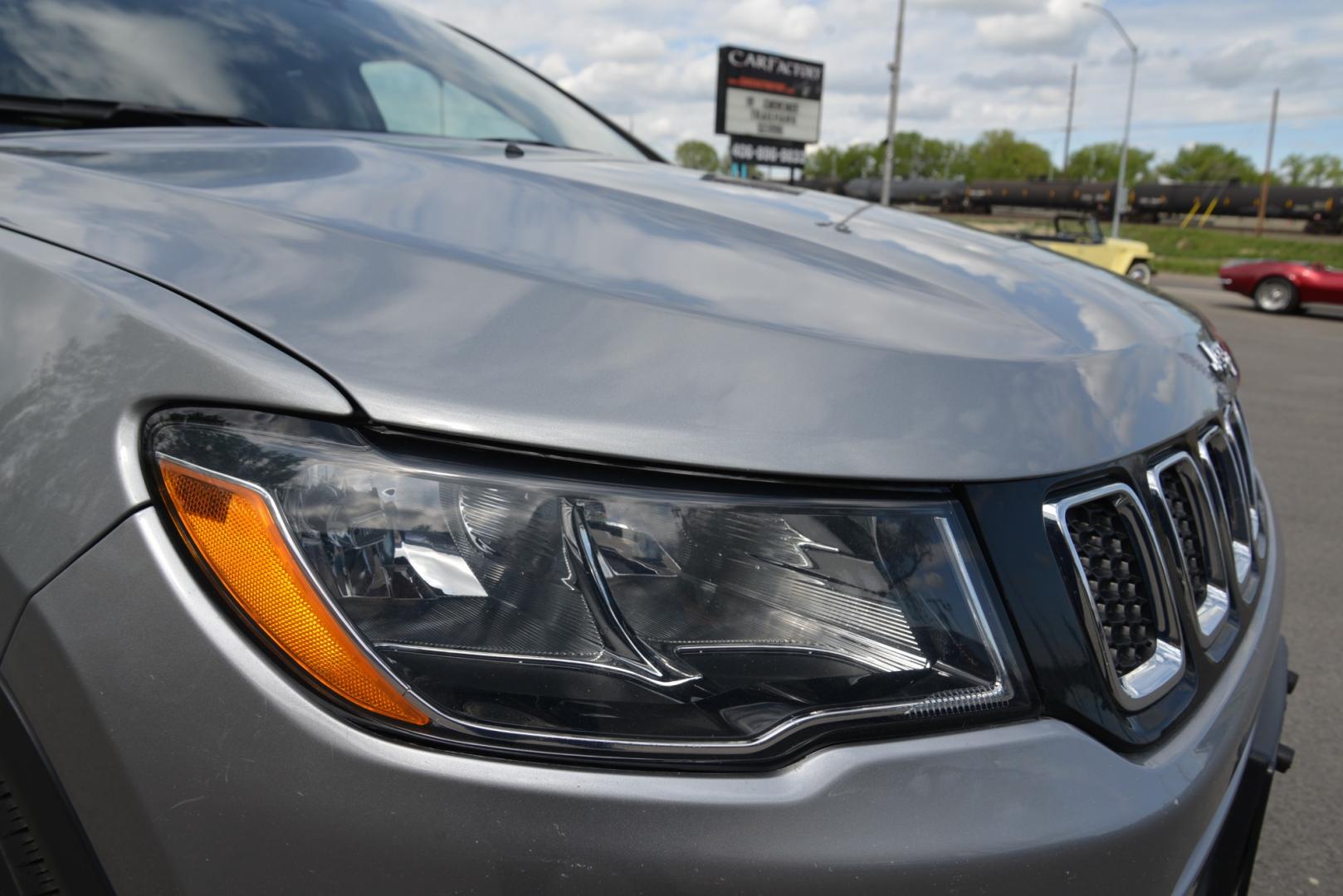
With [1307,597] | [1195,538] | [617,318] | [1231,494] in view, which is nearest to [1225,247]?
[1307,597]

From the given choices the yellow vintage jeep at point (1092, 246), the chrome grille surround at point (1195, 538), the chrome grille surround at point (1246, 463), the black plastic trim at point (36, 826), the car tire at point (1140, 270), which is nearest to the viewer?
the black plastic trim at point (36, 826)

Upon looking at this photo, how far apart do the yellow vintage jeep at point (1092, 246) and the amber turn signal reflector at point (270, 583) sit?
16.8 metres

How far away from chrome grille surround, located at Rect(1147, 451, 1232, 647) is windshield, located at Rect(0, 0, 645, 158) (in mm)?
1793

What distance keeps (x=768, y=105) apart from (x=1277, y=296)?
1218cm

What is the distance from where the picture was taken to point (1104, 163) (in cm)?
9812

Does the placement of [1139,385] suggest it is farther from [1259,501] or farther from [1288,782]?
[1288,782]

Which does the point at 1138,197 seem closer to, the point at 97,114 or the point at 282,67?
the point at 282,67

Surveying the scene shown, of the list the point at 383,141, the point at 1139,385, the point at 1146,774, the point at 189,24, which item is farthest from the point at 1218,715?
the point at 189,24

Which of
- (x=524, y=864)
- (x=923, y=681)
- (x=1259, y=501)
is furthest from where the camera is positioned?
(x=1259, y=501)

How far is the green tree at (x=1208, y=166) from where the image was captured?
89.1 m

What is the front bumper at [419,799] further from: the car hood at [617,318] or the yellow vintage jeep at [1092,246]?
the yellow vintage jeep at [1092,246]

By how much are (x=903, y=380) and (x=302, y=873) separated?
72cm

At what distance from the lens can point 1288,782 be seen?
2.73 metres

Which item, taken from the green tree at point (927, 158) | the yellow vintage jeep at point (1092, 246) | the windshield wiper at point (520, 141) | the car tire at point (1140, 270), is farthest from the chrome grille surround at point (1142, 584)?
the green tree at point (927, 158)
